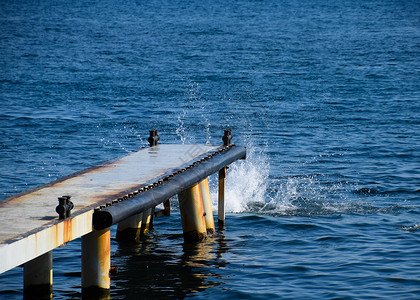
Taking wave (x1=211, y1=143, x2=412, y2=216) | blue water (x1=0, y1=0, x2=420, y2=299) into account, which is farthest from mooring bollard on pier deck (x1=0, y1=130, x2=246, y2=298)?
wave (x1=211, y1=143, x2=412, y2=216)

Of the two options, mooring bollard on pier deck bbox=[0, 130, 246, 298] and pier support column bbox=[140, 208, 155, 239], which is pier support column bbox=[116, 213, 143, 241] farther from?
pier support column bbox=[140, 208, 155, 239]

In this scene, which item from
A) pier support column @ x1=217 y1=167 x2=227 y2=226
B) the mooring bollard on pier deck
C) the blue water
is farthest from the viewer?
pier support column @ x1=217 y1=167 x2=227 y2=226

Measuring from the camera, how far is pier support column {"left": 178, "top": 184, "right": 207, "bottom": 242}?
54.4ft

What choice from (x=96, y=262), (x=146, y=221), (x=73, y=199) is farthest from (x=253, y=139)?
(x=96, y=262)

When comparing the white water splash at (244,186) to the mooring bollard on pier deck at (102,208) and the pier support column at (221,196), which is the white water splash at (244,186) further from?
the mooring bollard on pier deck at (102,208)

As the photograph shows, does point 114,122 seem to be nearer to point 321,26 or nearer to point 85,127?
point 85,127

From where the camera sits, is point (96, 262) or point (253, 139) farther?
point (253, 139)

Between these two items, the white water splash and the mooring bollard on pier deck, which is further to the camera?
the white water splash

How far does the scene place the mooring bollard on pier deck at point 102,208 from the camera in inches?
445

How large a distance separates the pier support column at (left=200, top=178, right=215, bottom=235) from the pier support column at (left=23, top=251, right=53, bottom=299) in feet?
17.0

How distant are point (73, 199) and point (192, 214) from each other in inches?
163

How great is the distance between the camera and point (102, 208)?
12391 millimetres

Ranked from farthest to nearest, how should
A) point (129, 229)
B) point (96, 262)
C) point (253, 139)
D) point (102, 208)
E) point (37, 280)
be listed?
point (253, 139) → point (129, 229) → point (37, 280) → point (96, 262) → point (102, 208)

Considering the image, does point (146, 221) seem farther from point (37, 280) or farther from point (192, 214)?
point (37, 280)
